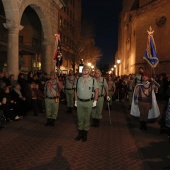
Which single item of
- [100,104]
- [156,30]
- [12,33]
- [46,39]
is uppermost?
[156,30]

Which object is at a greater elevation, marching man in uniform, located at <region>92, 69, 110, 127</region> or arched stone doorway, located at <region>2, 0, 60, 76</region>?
arched stone doorway, located at <region>2, 0, 60, 76</region>

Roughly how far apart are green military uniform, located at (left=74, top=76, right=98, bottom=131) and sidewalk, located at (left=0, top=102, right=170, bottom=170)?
0.57 metres

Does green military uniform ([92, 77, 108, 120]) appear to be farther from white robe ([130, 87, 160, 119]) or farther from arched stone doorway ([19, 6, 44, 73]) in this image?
arched stone doorway ([19, 6, 44, 73])

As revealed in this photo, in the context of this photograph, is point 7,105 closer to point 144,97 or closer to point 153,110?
point 144,97

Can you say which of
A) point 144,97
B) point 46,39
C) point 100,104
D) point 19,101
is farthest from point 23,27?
point 144,97

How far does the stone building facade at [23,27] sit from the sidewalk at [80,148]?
241 inches

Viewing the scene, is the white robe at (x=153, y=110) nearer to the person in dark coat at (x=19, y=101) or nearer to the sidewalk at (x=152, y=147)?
the sidewalk at (x=152, y=147)

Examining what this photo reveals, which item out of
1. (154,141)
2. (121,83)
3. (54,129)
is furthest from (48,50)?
(154,141)

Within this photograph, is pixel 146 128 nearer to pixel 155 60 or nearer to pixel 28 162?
pixel 155 60

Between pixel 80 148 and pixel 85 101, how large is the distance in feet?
4.41

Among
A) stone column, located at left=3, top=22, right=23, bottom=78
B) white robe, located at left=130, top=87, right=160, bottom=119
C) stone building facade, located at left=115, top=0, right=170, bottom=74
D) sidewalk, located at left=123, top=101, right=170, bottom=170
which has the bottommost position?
sidewalk, located at left=123, top=101, right=170, bottom=170

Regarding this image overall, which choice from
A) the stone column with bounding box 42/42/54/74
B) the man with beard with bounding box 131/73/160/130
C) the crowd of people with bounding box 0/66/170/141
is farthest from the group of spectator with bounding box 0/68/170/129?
the stone column with bounding box 42/42/54/74

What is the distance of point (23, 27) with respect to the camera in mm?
14508

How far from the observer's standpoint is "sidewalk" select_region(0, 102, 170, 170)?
17.6 feet
